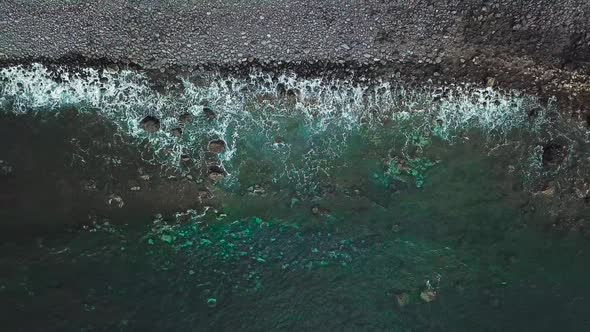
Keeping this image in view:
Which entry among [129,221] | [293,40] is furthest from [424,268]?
[129,221]

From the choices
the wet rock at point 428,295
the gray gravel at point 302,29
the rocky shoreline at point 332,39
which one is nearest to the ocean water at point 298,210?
the wet rock at point 428,295

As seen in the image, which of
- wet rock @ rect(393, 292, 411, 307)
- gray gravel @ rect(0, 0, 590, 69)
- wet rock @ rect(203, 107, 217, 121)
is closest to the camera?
gray gravel @ rect(0, 0, 590, 69)

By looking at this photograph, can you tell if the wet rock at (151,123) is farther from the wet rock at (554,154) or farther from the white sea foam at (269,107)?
the wet rock at (554,154)

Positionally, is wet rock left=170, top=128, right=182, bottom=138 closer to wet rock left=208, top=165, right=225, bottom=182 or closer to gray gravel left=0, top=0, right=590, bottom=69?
wet rock left=208, top=165, right=225, bottom=182

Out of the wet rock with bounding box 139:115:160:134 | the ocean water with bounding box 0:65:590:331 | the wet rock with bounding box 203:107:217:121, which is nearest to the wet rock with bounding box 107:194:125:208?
the ocean water with bounding box 0:65:590:331

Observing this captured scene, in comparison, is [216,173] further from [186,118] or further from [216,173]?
[186,118]

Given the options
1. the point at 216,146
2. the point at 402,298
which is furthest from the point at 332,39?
the point at 402,298
